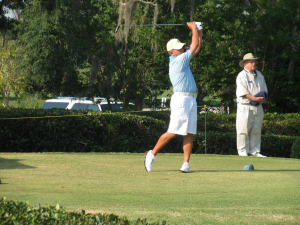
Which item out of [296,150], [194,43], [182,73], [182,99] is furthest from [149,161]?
[296,150]

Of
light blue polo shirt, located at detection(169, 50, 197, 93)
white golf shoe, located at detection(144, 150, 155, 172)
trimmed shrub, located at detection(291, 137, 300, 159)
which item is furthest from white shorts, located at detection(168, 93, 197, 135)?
trimmed shrub, located at detection(291, 137, 300, 159)

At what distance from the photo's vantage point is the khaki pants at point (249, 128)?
12875 millimetres

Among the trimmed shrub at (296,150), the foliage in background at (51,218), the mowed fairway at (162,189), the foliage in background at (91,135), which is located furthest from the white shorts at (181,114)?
the foliage in background at (91,135)

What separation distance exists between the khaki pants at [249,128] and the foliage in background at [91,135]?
166 centimetres

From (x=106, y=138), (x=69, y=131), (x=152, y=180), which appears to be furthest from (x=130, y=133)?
(x=152, y=180)

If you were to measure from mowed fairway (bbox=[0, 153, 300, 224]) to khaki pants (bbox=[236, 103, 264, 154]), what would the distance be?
3113 millimetres

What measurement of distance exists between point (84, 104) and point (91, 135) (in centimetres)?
790

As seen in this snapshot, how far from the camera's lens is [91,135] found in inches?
552

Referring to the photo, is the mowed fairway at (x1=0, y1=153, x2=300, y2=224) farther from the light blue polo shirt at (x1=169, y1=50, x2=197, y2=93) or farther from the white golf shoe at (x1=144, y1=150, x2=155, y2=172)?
the light blue polo shirt at (x1=169, y1=50, x2=197, y2=93)

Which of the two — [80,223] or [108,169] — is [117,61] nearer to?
[108,169]

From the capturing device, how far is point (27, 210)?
4.41 m

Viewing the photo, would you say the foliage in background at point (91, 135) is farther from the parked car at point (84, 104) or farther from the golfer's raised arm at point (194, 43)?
the golfer's raised arm at point (194, 43)

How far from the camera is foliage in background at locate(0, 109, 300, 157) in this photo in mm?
13562

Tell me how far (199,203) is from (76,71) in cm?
1508
